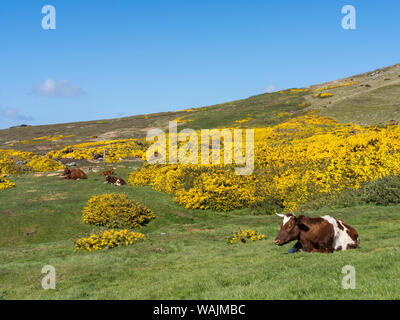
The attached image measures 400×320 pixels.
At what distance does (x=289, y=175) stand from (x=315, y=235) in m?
19.1

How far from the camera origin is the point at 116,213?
24.3 m

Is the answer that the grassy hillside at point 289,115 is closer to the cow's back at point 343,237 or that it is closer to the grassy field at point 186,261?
the grassy field at point 186,261

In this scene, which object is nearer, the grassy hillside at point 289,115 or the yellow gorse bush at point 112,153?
the yellow gorse bush at point 112,153

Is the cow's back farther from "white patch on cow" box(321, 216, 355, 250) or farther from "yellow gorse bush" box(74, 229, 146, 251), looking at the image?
"yellow gorse bush" box(74, 229, 146, 251)

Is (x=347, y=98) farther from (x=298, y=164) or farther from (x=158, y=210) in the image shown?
(x=158, y=210)

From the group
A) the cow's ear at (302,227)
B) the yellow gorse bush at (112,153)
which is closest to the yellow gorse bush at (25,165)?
the yellow gorse bush at (112,153)

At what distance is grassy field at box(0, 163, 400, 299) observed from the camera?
852 centimetres

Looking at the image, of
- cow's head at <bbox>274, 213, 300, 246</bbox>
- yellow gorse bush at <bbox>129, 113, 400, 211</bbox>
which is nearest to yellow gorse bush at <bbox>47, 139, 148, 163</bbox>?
yellow gorse bush at <bbox>129, 113, 400, 211</bbox>

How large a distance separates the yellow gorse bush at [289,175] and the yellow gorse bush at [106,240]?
409 inches

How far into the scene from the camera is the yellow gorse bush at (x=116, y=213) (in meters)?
23.8

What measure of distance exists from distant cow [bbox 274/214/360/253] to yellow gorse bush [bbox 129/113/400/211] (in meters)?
14.0

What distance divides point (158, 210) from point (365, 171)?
54.7ft
